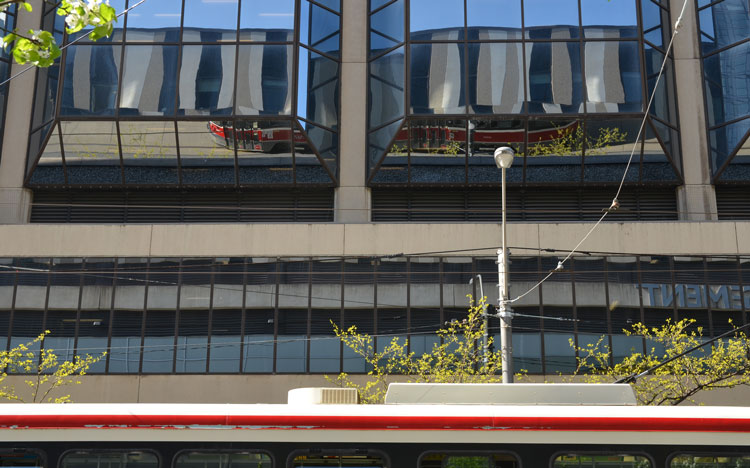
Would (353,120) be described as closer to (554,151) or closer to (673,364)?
(554,151)

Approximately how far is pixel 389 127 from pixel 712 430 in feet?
74.8

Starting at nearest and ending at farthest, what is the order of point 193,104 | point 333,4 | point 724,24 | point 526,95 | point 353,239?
Result: point 353,239
point 526,95
point 193,104
point 724,24
point 333,4

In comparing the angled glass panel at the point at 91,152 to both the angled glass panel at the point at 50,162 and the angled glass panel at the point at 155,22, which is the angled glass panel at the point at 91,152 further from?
the angled glass panel at the point at 155,22

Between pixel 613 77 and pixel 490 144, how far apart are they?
5205 mm

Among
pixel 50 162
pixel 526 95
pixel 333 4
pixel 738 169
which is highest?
pixel 333 4

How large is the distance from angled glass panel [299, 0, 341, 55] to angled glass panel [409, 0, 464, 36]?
10.9 ft

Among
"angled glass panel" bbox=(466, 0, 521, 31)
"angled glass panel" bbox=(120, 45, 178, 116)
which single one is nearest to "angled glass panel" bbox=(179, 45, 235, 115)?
"angled glass panel" bbox=(120, 45, 178, 116)

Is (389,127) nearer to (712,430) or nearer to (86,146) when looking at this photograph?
(86,146)

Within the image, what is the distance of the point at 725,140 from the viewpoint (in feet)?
101

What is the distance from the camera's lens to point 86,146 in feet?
101

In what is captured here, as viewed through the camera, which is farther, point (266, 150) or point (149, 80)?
point (266, 150)

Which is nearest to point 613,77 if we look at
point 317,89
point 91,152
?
point 317,89

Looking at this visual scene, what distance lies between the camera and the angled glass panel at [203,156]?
30.4 meters

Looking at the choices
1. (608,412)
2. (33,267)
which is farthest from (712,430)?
(33,267)
